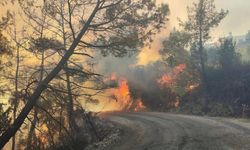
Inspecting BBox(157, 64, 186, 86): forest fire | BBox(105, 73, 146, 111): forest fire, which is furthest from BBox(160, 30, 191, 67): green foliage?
BBox(105, 73, 146, 111): forest fire

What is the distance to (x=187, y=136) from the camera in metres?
17.9

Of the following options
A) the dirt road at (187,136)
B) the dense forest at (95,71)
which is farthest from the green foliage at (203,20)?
the dirt road at (187,136)

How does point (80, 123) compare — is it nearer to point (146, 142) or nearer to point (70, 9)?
point (146, 142)

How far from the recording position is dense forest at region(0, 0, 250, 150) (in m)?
15.8

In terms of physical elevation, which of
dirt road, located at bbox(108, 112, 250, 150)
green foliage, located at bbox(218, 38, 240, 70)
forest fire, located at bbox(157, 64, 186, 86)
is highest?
green foliage, located at bbox(218, 38, 240, 70)

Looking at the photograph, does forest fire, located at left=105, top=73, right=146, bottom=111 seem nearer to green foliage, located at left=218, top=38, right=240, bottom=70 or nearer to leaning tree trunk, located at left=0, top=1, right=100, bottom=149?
green foliage, located at left=218, top=38, right=240, bottom=70

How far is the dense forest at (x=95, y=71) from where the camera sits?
51.9 ft

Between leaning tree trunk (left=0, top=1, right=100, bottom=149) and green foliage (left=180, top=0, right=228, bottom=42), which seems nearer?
leaning tree trunk (left=0, top=1, right=100, bottom=149)

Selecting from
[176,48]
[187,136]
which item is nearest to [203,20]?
[176,48]

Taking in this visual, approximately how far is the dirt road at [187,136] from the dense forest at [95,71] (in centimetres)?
213

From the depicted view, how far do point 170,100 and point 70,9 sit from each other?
2659 centimetres

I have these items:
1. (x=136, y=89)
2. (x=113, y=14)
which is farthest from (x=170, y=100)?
(x=113, y=14)

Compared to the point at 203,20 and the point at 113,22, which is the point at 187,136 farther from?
the point at 203,20

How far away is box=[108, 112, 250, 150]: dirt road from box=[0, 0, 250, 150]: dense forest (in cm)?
213
